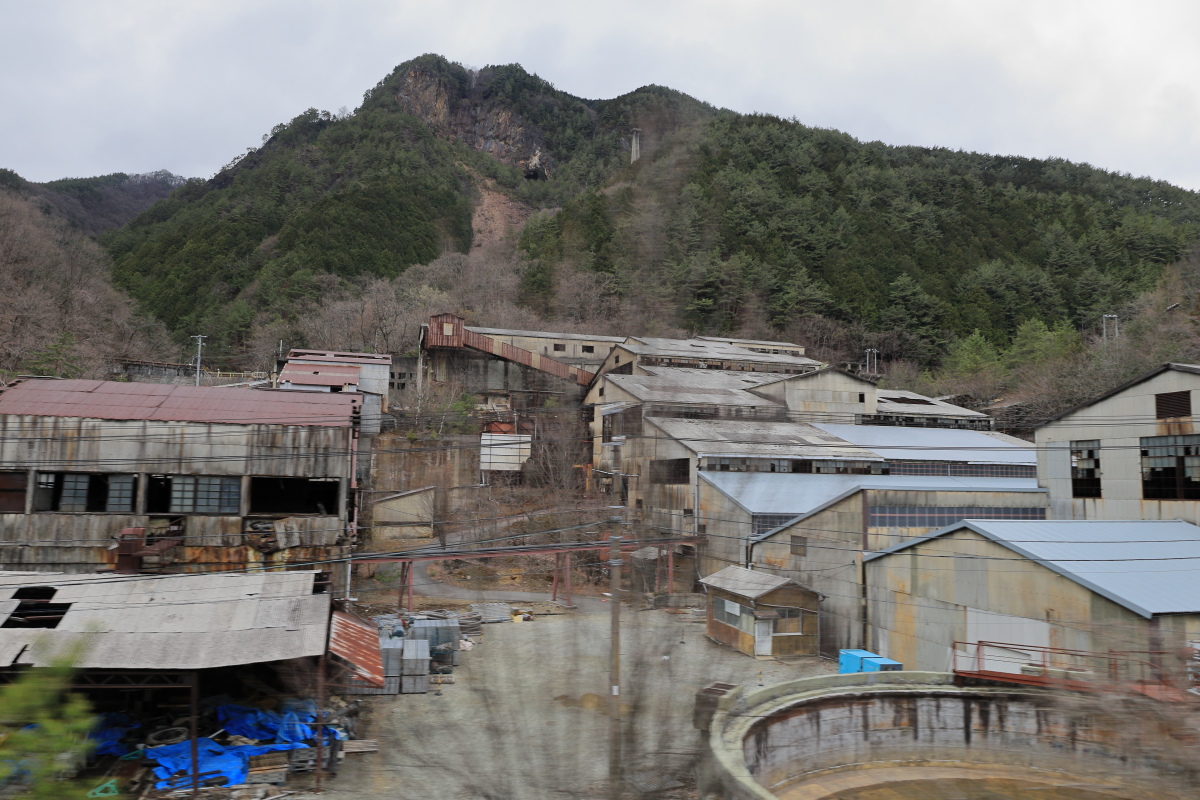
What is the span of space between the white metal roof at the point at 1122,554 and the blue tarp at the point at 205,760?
11444 mm

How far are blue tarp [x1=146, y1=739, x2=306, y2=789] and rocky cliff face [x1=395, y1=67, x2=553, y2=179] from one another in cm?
9335

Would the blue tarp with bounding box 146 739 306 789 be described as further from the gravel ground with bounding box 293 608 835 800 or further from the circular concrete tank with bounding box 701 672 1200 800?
the gravel ground with bounding box 293 608 835 800

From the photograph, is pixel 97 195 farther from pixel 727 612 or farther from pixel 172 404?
pixel 727 612

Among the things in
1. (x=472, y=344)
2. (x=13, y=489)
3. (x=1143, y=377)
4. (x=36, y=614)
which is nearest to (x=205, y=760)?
(x=36, y=614)

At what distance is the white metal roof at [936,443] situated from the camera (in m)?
24.2

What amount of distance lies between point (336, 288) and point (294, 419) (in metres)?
31.7

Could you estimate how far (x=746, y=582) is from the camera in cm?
1582

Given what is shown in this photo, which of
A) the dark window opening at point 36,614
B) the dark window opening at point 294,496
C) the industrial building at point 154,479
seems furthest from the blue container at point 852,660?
the dark window opening at point 36,614

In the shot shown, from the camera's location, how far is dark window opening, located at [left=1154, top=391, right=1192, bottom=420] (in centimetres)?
1215

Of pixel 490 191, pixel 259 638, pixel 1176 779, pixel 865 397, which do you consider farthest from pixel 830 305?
pixel 490 191

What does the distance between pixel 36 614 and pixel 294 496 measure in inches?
254

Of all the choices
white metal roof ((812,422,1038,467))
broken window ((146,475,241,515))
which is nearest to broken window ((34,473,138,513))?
broken window ((146,475,241,515))

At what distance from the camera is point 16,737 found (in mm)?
1565

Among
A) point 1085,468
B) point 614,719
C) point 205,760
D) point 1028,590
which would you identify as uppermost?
point 1085,468
